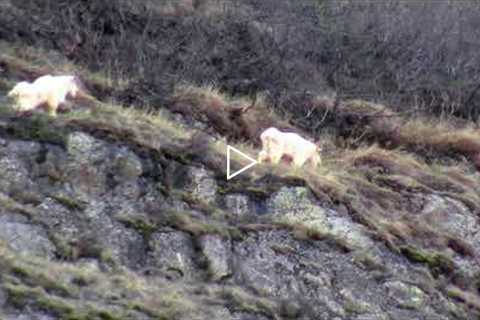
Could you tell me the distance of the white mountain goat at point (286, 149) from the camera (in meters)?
7.87

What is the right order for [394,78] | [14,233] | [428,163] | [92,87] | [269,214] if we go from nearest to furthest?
[14,233], [269,214], [92,87], [428,163], [394,78]

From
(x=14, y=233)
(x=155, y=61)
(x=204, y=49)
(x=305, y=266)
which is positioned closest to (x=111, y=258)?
(x=14, y=233)

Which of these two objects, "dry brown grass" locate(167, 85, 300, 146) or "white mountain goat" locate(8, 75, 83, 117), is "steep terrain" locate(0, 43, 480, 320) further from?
"dry brown grass" locate(167, 85, 300, 146)

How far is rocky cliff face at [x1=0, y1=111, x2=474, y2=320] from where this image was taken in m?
5.73

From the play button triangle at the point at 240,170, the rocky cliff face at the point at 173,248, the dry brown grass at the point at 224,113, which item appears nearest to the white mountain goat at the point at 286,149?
the play button triangle at the point at 240,170

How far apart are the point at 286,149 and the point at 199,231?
5.31 ft

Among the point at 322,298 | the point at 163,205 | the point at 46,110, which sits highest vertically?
the point at 46,110

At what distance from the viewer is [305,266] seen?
6.62 metres

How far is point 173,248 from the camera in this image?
20.9ft

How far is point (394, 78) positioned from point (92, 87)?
14.9ft

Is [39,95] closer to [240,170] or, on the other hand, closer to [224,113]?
[240,170]

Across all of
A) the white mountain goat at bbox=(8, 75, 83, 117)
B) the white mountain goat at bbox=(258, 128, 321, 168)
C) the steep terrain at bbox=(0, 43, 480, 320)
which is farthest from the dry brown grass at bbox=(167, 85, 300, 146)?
the white mountain goat at bbox=(8, 75, 83, 117)

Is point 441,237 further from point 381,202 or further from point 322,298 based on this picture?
point 322,298

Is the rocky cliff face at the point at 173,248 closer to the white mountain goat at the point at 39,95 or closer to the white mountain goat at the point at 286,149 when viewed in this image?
the white mountain goat at the point at 39,95
